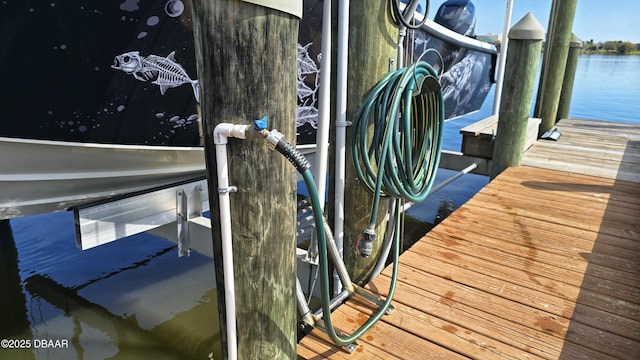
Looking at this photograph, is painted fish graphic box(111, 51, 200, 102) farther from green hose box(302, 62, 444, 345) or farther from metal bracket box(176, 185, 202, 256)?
green hose box(302, 62, 444, 345)

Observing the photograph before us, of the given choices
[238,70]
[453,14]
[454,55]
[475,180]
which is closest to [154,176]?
[238,70]

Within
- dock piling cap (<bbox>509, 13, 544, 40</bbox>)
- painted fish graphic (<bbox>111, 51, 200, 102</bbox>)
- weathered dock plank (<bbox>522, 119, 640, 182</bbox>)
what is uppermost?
dock piling cap (<bbox>509, 13, 544, 40</bbox>)

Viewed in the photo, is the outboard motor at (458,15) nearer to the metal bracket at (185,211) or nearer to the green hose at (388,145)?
the green hose at (388,145)

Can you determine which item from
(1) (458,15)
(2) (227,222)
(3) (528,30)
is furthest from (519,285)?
(1) (458,15)

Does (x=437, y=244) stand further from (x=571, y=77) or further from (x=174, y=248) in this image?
(x=571, y=77)

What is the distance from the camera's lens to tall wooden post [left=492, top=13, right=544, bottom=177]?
13.1ft

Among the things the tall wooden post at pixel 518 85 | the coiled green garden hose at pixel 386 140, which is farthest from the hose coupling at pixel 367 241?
the tall wooden post at pixel 518 85

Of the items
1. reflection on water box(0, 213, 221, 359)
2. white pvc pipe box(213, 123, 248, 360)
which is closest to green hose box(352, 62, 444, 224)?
white pvc pipe box(213, 123, 248, 360)

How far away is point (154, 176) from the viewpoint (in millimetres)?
3607

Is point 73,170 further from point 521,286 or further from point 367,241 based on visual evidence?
point 521,286

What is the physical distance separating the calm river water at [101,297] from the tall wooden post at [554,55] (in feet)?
16.7

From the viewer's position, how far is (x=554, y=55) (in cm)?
594

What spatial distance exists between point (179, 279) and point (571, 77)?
23.8ft

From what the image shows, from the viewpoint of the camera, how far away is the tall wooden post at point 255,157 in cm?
127
